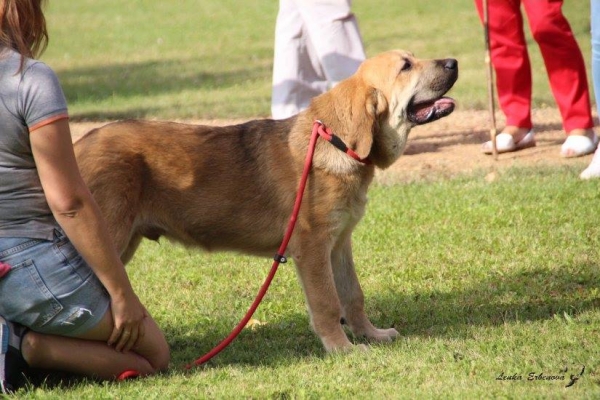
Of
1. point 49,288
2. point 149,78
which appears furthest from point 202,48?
point 49,288

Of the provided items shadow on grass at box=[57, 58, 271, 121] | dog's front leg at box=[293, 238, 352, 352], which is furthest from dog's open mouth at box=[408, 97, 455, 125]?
shadow on grass at box=[57, 58, 271, 121]

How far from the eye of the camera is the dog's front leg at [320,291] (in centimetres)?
538

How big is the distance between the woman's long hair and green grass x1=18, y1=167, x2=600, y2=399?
157 cm

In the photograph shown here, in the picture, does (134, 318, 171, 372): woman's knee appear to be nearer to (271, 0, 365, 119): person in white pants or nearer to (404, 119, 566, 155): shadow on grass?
(271, 0, 365, 119): person in white pants

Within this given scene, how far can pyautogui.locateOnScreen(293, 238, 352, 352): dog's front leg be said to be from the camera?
5.38 meters

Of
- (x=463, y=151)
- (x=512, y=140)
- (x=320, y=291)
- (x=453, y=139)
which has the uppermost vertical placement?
(x=320, y=291)

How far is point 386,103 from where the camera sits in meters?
5.52

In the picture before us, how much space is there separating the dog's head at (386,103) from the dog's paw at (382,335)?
905 millimetres

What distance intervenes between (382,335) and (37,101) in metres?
2.25

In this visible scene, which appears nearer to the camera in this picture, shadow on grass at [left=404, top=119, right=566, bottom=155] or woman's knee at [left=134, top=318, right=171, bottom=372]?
woman's knee at [left=134, top=318, right=171, bottom=372]

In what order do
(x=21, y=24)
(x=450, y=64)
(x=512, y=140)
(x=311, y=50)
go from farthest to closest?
(x=311, y=50) < (x=512, y=140) < (x=450, y=64) < (x=21, y=24)

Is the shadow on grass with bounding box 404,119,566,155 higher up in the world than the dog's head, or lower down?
lower down

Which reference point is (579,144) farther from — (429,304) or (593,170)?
(429,304)

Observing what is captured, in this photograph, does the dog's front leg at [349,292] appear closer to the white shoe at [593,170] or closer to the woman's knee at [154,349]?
the woman's knee at [154,349]
